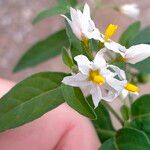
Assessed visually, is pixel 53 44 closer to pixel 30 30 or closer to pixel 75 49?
pixel 75 49

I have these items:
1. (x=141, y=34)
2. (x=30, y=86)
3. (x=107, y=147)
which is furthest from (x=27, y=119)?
(x=141, y=34)

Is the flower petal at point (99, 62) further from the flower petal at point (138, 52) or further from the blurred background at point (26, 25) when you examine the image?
the blurred background at point (26, 25)

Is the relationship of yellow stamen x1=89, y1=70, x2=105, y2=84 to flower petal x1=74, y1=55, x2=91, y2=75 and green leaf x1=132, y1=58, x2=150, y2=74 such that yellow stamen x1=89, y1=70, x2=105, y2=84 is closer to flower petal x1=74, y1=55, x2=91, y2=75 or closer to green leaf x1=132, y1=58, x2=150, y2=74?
flower petal x1=74, y1=55, x2=91, y2=75

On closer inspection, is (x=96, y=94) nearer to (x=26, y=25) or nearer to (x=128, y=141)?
(x=128, y=141)

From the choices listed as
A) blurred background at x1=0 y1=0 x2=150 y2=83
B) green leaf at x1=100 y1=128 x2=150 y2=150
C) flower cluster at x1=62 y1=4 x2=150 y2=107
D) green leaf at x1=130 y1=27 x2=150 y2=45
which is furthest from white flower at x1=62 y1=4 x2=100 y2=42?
blurred background at x1=0 y1=0 x2=150 y2=83

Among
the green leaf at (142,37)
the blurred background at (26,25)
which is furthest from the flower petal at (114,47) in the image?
the blurred background at (26,25)

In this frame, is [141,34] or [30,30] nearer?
[141,34]
